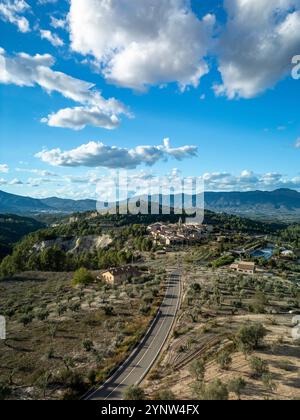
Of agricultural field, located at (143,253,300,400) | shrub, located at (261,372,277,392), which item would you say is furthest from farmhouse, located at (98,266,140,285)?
shrub, located at (261,372,277,392)

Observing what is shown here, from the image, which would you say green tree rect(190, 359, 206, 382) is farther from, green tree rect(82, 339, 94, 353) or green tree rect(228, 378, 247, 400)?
green tree rect(82, 339, 94, 353)

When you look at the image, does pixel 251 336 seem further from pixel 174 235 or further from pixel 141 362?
pixel 174 235

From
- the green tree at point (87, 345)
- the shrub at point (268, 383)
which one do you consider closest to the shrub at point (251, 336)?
the shrub at point (268, 383)

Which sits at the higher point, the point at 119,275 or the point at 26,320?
the point at 119,275

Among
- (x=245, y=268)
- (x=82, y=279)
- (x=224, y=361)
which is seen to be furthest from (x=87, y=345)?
(x=245, y=268)

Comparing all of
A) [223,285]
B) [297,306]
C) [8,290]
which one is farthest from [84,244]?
[297,306]
